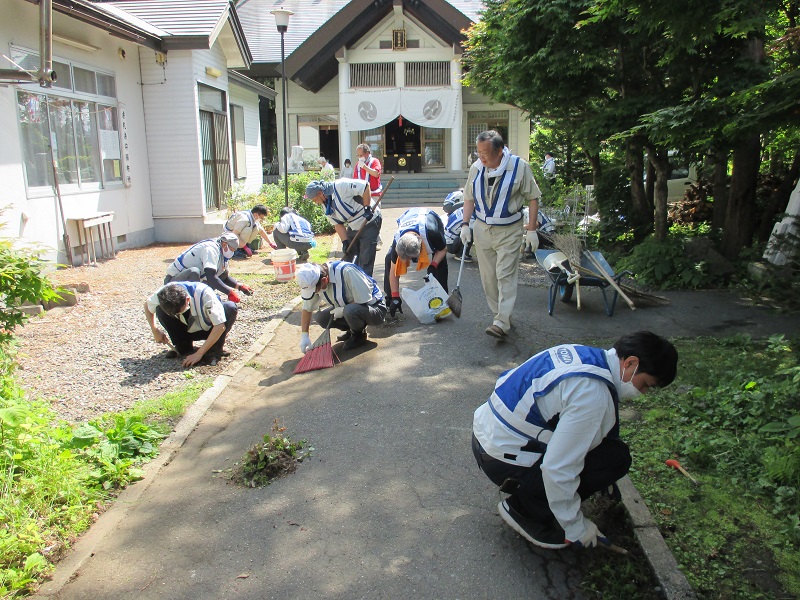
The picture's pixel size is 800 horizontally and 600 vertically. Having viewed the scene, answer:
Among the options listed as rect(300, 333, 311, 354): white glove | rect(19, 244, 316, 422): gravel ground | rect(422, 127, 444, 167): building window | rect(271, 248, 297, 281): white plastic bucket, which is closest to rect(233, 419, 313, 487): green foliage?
rect(19, 244, 316, 422): gravel ground

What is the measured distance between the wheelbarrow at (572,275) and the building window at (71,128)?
24.8 feet

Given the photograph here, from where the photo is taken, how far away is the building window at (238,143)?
1773 centimetres

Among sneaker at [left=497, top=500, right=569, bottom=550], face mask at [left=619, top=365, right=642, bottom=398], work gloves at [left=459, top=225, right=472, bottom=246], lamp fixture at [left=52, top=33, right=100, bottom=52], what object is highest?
lamp fixture at [left=52, top=33, right=100, bottom=52]

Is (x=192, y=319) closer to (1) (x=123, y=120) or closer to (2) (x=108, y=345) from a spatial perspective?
(2) (x=108, y=345)

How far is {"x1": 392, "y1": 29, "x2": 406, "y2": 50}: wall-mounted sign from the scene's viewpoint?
23.2 metres

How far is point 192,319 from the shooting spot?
5992 millimetres

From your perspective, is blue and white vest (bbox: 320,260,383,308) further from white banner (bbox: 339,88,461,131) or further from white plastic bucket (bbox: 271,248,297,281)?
white banner (bbox: 339,88,461,131)

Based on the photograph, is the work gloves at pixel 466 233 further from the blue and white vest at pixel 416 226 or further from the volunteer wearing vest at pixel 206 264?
the volunteer wearing vest at pixel 206 264

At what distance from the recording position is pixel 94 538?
3480 millimetres

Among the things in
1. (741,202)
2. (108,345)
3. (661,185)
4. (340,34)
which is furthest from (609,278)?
(340,34)

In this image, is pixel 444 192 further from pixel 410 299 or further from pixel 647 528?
pixel 647 528

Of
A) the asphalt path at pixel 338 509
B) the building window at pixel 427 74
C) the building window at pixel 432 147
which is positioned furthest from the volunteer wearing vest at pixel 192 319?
the building window at pixel 432 147

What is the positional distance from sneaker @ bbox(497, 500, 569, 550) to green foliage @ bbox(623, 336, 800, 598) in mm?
567

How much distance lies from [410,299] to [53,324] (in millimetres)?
4117
